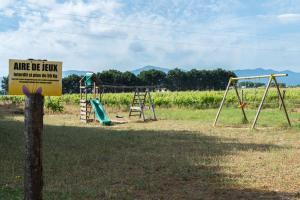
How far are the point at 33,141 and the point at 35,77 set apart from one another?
661mm

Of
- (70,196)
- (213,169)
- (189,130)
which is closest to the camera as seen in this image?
(70,196)

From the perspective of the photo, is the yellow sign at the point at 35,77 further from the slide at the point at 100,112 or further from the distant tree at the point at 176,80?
the distant tree at the point at 176,80

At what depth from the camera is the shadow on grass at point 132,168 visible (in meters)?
6.34

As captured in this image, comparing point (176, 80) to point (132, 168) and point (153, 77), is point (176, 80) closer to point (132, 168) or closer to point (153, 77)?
point (153, 77)

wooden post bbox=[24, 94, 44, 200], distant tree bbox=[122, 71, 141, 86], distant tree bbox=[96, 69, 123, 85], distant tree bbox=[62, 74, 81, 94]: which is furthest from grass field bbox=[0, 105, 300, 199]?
distant tree bbox=[122, 71, 141, 86]

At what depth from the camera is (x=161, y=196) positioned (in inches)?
244

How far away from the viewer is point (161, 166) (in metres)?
8.40

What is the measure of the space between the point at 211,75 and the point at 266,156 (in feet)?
293

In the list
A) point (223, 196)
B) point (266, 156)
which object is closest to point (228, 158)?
point (266, 156)

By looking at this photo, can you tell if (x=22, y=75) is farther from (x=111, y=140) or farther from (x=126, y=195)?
(x=111, y=140)

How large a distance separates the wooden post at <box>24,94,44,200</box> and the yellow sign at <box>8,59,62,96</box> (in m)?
0.10

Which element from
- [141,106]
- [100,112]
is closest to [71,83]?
[141,106]

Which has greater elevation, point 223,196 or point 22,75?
point 22,75

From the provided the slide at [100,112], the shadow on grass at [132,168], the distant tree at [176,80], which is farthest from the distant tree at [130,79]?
the shadow on grass at [132,168]
